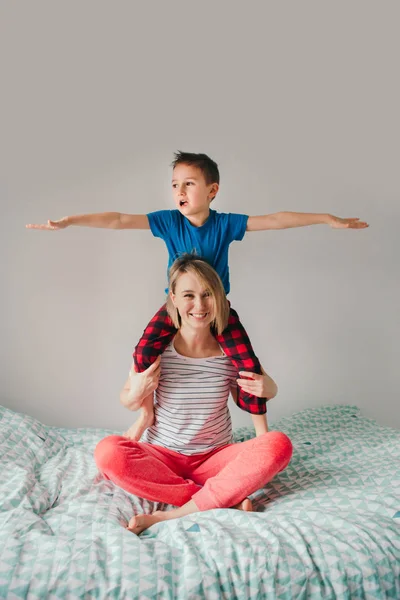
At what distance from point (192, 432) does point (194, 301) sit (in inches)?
15.9

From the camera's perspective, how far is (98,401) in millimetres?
2930

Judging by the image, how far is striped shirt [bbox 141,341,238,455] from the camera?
6.45 feet

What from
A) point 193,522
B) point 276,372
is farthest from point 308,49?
point 193,522

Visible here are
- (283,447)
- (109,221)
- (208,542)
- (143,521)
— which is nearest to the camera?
(208,542)

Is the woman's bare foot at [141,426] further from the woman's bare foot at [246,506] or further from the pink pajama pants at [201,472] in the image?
the woman's bare foot at [246,506]

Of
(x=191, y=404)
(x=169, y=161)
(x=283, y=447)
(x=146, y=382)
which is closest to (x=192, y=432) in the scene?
(x=191, y=404)

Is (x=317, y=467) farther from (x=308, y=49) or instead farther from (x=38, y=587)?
(x=308, y=49)

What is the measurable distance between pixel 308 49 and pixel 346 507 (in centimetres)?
198

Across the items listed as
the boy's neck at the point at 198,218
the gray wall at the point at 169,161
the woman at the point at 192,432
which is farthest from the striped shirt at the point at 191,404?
the gray wall at the point at 169,161

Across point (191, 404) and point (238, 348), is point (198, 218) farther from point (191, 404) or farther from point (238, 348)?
point (191, 404)

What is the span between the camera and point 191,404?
1975mm

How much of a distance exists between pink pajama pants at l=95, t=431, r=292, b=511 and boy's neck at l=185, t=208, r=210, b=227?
0.73 m

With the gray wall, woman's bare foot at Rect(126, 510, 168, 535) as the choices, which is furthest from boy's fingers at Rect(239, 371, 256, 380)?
the gray wall

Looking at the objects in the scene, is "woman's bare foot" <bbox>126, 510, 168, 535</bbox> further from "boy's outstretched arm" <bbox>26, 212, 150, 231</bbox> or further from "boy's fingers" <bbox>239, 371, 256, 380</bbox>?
"boy's outstretched arm" <bbox>26, 212, 150, 231</bbox>
